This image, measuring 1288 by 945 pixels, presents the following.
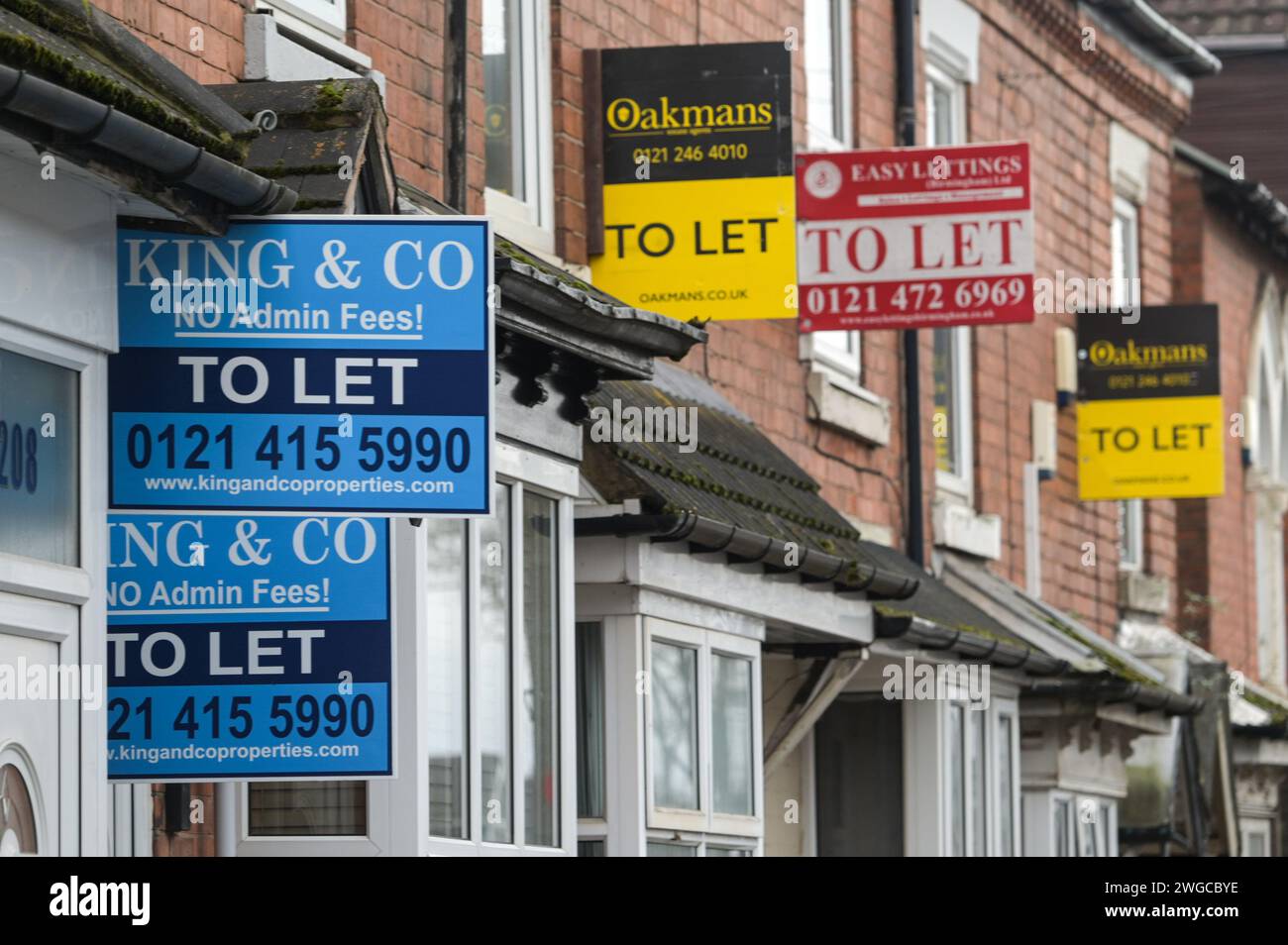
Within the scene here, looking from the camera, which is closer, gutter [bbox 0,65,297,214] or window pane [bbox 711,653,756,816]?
gutter [bbox 0,65,297,214]

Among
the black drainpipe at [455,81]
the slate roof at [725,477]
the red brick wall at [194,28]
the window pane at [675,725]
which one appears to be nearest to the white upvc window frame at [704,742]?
the window pane at [675,725]

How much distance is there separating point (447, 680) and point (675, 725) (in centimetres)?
257

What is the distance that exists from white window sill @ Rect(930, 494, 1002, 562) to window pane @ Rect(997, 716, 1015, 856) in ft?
3.75

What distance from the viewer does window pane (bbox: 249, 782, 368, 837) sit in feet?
27.0

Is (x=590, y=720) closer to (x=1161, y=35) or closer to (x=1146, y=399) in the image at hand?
(x=1146, y=399)

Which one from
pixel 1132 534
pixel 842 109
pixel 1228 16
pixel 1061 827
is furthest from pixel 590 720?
pixel 1228 16

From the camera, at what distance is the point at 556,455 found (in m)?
9.60

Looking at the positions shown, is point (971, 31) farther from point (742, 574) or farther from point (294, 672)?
point (294, 672)

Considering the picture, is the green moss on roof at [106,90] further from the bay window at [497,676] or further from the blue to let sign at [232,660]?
the bay window at [497,676]

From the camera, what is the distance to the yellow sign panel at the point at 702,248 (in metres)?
12.1

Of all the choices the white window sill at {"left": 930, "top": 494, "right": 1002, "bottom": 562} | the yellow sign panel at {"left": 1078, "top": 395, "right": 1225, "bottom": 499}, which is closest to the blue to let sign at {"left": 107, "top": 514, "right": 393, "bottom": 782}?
the white window sill at {"left": 930, "top": 494, "right": 1002, "bottom": 562}

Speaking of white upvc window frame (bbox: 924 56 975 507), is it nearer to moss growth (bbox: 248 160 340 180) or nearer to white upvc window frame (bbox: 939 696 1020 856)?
white upvc window frame (bbox: 939 696 1020 856)
